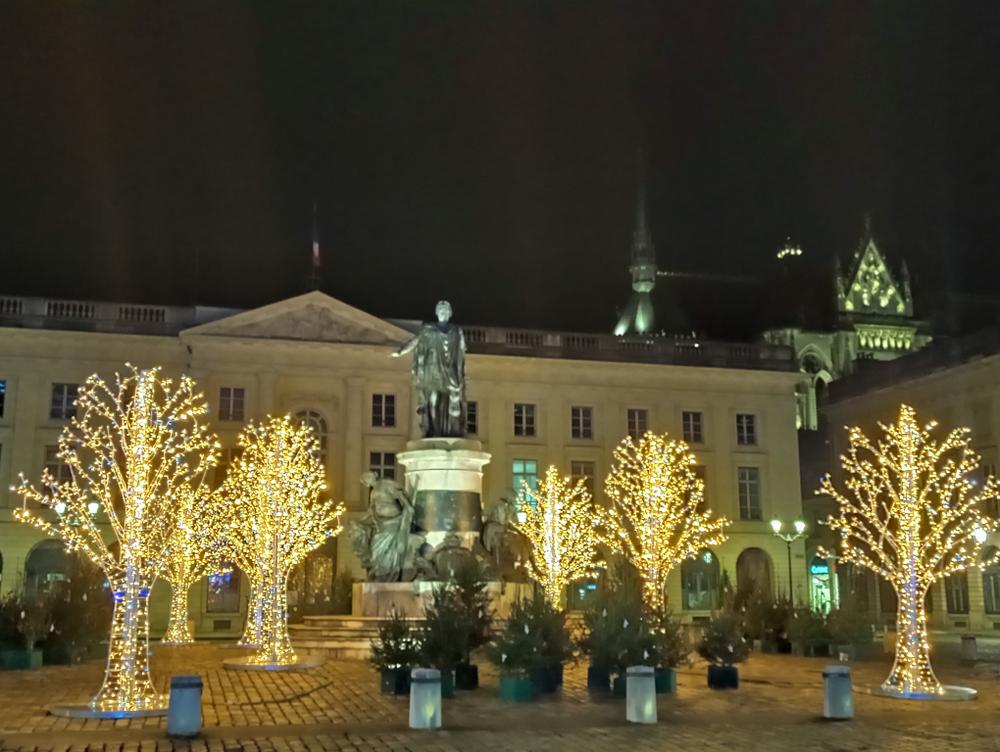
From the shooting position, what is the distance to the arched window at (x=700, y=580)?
47.3 meters

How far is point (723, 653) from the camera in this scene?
16.5 meters

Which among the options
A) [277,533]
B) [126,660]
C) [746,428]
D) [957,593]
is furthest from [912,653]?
[746,428]

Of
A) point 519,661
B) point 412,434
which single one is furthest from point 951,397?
point 519,661

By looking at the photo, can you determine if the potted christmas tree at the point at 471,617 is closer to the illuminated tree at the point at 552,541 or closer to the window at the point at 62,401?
the illuminated tree at the point at 552,541

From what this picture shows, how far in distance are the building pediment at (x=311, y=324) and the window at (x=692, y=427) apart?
1401 centimetres

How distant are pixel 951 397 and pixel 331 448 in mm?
26604

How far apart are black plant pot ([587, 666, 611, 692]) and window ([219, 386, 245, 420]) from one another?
3115 centimetres

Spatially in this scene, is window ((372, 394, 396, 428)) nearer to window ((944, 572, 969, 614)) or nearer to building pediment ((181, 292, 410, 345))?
building pediment ((181, 292, 410, 345))

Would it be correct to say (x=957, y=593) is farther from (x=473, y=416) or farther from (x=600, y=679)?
(x=600, y=679)

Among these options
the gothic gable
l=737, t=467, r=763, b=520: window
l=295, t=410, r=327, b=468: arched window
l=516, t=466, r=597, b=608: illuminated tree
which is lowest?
l=516, t=466, r=597, b=608: illuminated tree

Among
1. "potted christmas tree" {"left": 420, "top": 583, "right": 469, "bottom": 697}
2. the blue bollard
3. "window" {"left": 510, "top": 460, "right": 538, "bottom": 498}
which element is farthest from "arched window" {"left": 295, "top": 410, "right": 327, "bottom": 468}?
the blue bollard

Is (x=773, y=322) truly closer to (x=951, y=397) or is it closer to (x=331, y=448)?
(x=951, y=397)

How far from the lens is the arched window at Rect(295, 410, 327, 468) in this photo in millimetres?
45003

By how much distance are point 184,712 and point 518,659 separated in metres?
4.93
